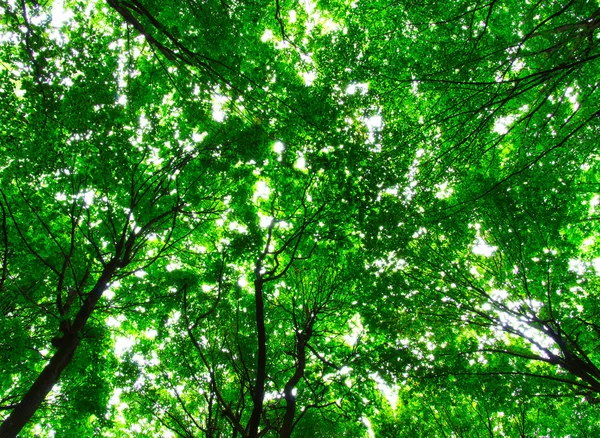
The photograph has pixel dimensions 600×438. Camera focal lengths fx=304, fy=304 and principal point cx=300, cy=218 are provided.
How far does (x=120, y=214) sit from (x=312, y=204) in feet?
15.7

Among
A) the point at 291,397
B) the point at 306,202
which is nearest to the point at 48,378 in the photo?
the point at 291,397

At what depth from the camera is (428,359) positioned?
24.7 ft

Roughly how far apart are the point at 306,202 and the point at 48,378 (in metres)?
6.09

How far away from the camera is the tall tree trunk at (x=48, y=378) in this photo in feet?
15.7

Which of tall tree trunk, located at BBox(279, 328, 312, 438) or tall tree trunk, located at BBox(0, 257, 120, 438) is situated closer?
tall tree trunk, located at BBox(0, 257, 120, 438)

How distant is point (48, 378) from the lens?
206 inches

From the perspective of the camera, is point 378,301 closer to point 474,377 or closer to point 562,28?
point 474,377

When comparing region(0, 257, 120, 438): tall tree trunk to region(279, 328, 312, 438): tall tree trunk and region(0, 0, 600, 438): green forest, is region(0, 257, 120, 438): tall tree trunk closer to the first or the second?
region(0, 0, 600, 438): green forest

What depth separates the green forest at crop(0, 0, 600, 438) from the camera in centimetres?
563

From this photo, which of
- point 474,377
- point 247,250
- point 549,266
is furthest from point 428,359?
point 247,250

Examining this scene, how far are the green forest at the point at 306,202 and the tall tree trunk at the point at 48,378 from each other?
3 cm

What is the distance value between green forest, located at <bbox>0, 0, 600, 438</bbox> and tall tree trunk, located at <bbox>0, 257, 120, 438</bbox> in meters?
0.03

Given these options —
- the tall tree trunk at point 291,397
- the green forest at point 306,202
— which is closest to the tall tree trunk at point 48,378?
the green forest at point 306,202

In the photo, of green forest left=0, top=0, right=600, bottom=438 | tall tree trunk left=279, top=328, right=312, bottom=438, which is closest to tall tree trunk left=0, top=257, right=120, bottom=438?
green forest left=0, top=0, right=600, bottom=438
